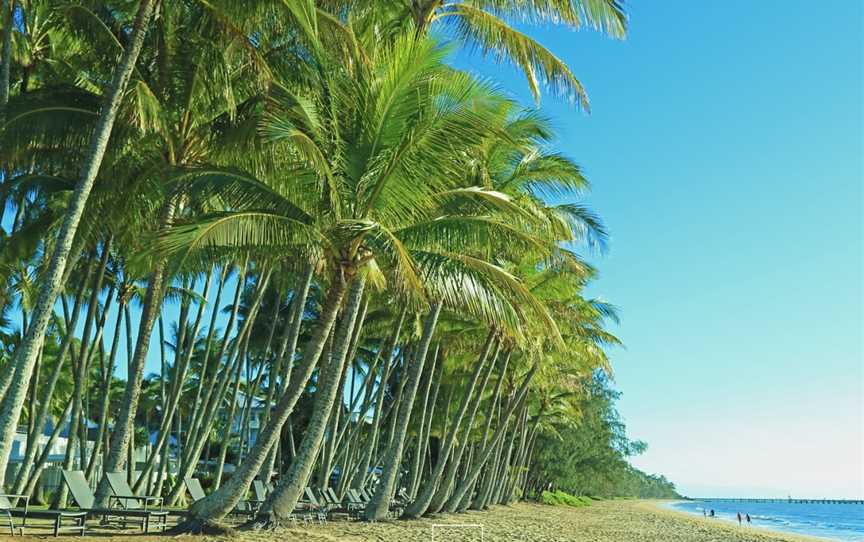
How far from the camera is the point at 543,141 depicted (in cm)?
1498

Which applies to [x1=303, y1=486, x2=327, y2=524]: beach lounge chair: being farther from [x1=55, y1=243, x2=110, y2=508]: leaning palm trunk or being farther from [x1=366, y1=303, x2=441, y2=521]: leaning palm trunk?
[x1=55, y1=243, x2=110, y2=508]: leaning palm trunk

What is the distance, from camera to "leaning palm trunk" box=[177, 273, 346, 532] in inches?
401

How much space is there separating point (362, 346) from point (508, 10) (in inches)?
764

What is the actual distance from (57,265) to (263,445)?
12.8 ft

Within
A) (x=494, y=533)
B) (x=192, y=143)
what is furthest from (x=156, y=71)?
(x=494, y=533)

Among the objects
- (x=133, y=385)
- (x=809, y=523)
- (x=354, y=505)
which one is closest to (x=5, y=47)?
(x=133, y=385)

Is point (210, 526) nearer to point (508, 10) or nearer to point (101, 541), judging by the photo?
point (101, 541)

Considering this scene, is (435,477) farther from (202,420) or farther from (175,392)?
(175,392)

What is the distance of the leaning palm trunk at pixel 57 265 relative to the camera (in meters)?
8.30

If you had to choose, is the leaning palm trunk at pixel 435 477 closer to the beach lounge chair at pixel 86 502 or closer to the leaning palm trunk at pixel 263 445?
the leaning palm trunk at pixel 263 445

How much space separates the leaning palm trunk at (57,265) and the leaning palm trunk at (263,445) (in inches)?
103

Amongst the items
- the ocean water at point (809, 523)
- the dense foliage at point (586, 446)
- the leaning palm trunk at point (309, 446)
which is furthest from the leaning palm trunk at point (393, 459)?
the ocean water at point (809, 523)

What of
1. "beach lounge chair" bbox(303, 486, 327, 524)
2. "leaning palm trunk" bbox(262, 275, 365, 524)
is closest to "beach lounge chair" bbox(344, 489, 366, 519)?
"beach lounge chair" bbox(303, 486, 327, 524)

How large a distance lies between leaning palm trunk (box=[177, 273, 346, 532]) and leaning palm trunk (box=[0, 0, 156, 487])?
2619mm
